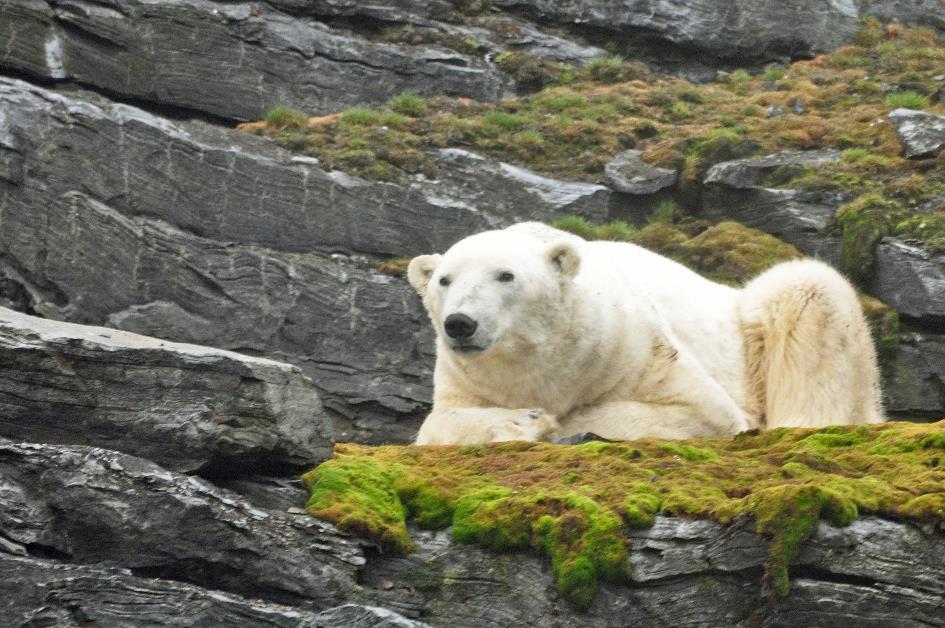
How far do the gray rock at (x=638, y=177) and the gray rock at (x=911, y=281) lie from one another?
3809 mm

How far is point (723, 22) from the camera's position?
87.5ft

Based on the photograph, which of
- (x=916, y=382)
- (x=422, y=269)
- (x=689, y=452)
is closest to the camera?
(x=689, y=452)

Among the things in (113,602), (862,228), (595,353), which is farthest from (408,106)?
(113,602)

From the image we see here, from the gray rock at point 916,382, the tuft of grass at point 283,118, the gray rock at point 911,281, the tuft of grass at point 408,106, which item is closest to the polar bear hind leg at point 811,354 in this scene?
the gray rock at point 916,382

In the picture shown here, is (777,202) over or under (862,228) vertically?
over

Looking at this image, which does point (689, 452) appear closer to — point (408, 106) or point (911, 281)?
point (911, 281)

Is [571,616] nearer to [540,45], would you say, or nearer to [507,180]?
[507,180]

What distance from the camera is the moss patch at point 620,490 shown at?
19.9ft

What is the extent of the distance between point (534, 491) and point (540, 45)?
19850 mm

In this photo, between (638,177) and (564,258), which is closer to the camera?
(564,258)

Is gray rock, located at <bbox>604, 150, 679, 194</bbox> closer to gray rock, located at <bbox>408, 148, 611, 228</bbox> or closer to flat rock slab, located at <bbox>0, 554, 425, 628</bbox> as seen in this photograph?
gray rock, located at <bbox>408, 148, 611, 228</bbox>

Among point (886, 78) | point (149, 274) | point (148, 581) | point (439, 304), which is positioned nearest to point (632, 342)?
point (439, 304)

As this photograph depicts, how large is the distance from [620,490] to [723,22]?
21.5 m

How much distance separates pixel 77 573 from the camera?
5.72 metres
